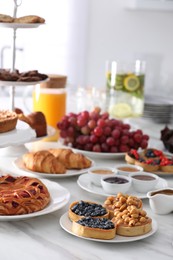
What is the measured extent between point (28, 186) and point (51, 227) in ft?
0.47

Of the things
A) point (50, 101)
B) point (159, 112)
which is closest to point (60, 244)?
point (50, 101)

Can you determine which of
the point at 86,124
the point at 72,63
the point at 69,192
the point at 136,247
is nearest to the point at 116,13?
the point at 72,63

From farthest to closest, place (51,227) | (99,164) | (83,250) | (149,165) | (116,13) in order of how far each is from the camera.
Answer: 1. (116,13)
2. (99,164)
3. (149,165)
4. (51,227)
5. (83,250)

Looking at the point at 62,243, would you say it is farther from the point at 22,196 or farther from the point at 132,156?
the point at 132,156

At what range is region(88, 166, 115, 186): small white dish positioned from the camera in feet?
6.03

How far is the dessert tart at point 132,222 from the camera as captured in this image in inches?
58.4

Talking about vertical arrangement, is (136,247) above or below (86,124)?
below

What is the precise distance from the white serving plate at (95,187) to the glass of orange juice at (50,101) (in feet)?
2.07

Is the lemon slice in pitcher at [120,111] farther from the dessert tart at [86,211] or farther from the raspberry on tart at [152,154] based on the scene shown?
the dessert tart at [86,211]

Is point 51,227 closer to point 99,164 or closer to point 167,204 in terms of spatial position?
point 167,204

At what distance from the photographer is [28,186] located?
166cm

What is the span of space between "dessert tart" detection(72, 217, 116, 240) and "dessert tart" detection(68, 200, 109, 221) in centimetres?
4

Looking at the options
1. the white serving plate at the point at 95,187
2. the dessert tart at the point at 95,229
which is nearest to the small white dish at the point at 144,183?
the white serving plate at the point at 95,187

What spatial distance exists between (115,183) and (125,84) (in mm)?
969
